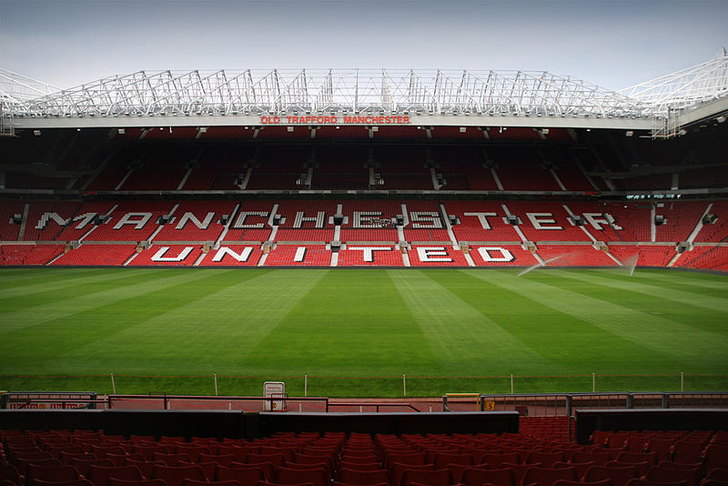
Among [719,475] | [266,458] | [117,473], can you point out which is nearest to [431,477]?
[266,458]

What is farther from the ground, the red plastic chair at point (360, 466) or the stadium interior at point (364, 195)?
the stadium interior at point (364, 195)

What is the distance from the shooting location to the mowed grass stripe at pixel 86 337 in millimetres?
15375

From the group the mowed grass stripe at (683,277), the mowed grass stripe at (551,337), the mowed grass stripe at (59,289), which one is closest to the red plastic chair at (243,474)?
the mowed grass stripe at (551,337)

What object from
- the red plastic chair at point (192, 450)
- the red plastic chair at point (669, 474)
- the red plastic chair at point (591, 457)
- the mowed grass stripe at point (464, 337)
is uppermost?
the mowed grass stripe at point (464, 337)

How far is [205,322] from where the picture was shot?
68.8 feet

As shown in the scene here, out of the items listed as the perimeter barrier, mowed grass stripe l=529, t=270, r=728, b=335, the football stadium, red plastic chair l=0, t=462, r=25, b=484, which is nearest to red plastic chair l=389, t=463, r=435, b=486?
the football stadium

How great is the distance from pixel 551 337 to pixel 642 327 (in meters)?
4.76

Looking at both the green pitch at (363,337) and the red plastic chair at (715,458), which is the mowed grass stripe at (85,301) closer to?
the green pitch at (363,337)

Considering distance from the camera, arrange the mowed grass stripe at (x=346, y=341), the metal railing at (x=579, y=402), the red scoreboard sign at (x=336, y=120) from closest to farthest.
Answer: the metal railing at (x=579, y=402), the mowed grass stripe at (x=346, y=341), the red scoreboard sign at (x=336, y=120)

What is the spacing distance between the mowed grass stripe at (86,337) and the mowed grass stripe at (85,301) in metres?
0.49

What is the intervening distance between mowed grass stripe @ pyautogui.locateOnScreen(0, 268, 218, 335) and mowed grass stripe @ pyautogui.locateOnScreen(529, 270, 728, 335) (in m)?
25.6

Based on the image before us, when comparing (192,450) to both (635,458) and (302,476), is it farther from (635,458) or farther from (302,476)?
(635,458)

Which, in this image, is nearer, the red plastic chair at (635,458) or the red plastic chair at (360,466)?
the red plastic chair at (360,466)

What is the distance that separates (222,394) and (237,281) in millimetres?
22543
